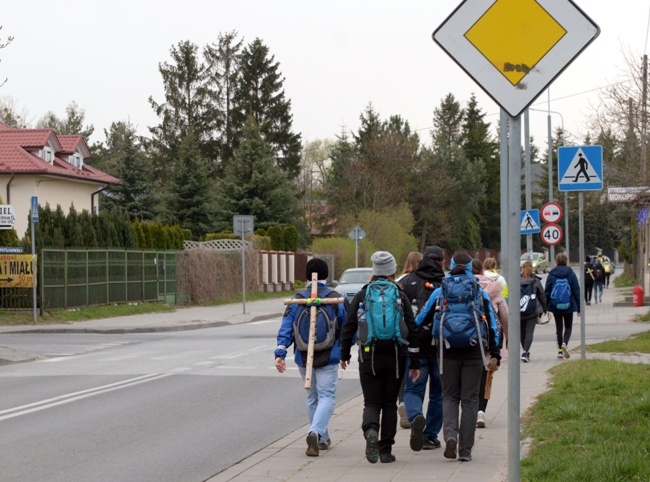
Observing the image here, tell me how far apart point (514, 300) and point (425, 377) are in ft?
15.3

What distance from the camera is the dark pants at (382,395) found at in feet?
28.1

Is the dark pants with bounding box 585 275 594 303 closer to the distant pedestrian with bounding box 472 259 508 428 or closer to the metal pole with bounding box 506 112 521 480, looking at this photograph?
the distant pedestrian with bounding box 472 259 508 428

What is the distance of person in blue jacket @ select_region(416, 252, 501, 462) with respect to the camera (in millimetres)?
8586

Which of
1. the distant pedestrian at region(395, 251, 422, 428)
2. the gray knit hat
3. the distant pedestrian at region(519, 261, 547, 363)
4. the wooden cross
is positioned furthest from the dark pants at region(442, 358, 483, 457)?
the distant pedestrian at region(519, 261, 547, 363)

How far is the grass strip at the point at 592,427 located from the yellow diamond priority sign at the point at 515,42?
290 centimetres

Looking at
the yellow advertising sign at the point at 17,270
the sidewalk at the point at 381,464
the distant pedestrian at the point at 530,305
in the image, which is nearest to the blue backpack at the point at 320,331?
the sidewalk at the point at 381,464

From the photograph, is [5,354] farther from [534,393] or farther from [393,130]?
[393,130]

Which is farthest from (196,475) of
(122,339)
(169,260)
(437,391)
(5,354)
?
(169,260)

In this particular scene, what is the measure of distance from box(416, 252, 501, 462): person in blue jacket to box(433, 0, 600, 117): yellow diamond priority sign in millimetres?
3856

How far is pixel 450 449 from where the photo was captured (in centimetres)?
866

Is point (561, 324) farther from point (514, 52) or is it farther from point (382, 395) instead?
point (514, 52)

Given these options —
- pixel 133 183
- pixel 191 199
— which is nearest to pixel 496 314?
pixel 133 183

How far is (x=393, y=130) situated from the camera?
82375mm

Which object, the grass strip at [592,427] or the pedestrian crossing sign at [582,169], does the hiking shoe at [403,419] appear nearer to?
the grass strip at [592,427]
